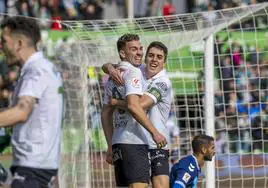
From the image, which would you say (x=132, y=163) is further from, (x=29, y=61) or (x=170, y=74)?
(x=170, y=74)

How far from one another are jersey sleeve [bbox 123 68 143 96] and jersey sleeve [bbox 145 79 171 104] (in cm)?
20

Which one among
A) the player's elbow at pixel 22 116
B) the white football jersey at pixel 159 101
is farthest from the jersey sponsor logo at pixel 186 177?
the player's elbow at pixel 22 116

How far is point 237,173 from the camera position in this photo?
14367mm

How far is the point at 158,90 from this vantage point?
768 cm

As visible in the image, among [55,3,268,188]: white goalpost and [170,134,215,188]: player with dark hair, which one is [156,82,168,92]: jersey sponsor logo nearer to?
[170,134,215,188]: player with dark hair

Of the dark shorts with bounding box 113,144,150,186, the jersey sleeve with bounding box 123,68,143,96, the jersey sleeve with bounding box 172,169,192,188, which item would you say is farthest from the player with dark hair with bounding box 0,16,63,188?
the jersey sleeve with bounding box 172,169,192,188

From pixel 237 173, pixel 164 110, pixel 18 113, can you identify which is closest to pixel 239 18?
pixel 164 110

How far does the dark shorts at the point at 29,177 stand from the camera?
552 centimetres

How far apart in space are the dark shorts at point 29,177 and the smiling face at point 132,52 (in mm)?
2322

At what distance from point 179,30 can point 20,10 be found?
1106 cm

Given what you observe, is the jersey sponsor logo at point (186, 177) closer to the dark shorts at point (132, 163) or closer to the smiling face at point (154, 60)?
the dark shorts at point (132, 163)

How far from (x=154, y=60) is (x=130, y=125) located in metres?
0.68

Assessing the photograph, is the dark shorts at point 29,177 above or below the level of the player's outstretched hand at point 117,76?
below

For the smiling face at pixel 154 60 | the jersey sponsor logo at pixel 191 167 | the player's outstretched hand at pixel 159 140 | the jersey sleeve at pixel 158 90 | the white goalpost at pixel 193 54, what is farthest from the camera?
the white goalpost at pixel 193 54
